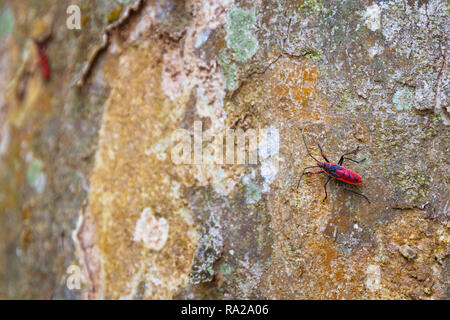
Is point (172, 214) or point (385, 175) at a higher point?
point (385, 175)

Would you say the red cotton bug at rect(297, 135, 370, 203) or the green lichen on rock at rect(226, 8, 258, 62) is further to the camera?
the green lichen on rock at rect(226, 8, 258, 62)

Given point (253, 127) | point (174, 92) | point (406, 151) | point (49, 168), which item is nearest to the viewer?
point (406, 151)

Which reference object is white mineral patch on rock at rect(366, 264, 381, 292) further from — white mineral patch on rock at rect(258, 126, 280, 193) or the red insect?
the red insect

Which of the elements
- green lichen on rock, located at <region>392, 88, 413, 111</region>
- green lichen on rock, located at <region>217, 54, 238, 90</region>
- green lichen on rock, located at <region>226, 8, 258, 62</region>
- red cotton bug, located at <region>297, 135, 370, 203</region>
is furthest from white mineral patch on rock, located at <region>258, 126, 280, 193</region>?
green lichen on rock, located at <region>392, 88, 413, 111</region>

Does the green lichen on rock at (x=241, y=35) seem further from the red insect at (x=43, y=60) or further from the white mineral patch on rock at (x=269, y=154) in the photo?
the red insect at (x=43, y=60)

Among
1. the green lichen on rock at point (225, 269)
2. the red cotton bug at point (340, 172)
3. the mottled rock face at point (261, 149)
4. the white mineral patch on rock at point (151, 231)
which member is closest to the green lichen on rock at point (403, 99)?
the mottled rock face at point (261, 149)
